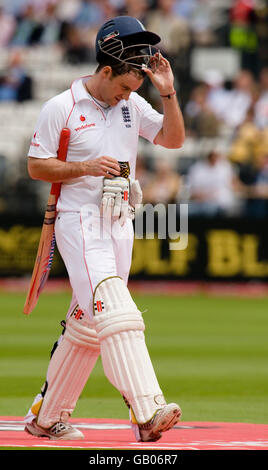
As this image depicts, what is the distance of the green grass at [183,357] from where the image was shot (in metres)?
7.57

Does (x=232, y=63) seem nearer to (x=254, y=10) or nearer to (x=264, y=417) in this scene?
(x=254, y=10)

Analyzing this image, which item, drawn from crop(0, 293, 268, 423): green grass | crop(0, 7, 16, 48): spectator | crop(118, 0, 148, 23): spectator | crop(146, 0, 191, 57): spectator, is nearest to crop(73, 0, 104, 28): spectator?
crop(118, 0, 148, 23): spectator

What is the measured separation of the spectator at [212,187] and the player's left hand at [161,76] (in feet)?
37.0

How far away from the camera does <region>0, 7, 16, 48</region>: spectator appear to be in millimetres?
22031

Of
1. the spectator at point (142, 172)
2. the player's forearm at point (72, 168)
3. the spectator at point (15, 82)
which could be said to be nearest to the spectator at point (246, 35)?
the spectator at point (142, 172)

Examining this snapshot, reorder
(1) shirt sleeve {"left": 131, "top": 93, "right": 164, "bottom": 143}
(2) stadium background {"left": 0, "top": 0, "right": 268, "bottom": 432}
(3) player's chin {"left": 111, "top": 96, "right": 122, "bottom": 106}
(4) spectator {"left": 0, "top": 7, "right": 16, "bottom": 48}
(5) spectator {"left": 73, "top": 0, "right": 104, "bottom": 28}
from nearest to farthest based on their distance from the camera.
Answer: (3) player's chin {"left": 111, "top": 96, "right": 122, "bottom": 106}, (1) shirt sleeve {"left": 131, "top": 93, "right": 164, "bottom": 143}, (2) stadium background {"left": 0, "top": 0, "right": 268, "bottom": 432}, (5) spectator {"left": 73, "top": 0, "right": 104, "bottom": 28}, (4) spectator {"left": 0, "top": 7, "right": 16, "bottom": 48}

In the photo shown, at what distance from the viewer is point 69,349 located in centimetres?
587

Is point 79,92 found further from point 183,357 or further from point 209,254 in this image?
point 209,254

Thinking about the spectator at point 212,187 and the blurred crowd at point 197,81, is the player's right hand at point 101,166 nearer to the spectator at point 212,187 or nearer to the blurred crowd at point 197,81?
the blurred crowd at point 197,81

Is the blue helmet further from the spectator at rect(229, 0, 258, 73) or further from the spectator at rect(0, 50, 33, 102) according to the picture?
the spectator at rect(0, 50, 33, 102)

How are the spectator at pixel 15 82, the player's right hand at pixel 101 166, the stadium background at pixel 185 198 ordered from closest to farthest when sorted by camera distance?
1. the player's right hand at pixel 101 166
2. the stadium background at pixel 185 198
3. the spectator at pixel 15 82

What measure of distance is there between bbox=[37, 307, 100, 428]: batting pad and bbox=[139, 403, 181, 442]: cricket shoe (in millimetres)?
644

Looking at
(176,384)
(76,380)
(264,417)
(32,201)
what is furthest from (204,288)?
(76,380)
